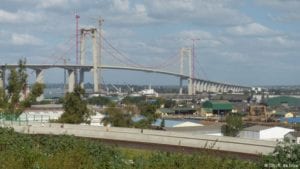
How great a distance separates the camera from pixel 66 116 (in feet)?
125

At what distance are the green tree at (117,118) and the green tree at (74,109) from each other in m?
2.19

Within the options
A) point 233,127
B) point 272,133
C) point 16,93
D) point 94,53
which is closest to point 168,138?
point 16,93

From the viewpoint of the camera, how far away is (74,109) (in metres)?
38.0

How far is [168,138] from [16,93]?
329 inches

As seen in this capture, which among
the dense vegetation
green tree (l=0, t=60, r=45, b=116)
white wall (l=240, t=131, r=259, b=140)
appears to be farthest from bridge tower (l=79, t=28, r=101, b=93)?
the dense vegetation

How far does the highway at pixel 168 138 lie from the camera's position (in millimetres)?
19953

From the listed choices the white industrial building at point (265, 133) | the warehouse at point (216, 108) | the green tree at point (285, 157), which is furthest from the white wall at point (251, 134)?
the warehouse at point (216, 108)

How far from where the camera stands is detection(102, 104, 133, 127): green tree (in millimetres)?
39719

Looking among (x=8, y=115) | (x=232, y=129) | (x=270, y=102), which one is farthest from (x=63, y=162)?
(x=270, y=102)

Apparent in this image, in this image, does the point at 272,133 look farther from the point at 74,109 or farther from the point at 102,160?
the point at 102,160

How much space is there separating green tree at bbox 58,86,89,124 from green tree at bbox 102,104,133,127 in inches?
86.1

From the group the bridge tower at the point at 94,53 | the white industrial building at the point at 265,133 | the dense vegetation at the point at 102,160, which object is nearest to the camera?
the dense vegetation at the point at 102,160

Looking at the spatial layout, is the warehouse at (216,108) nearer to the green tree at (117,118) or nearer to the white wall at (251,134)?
the white wall at (251,134)

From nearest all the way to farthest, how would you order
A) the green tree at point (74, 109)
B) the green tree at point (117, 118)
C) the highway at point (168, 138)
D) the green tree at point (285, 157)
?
the green tree at point (285, 157), the highway at point (168, 138), the green tree at point (74, 109), the green tree at point (117, 118)
